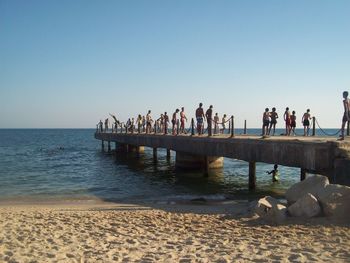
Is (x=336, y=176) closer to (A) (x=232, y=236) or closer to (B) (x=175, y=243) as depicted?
(A) (x=232, y=236)

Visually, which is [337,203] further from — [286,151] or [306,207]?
[286,151]

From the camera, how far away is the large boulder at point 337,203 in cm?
934

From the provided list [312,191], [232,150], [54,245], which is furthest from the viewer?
[232,150]

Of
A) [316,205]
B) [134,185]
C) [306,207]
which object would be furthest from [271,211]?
[134,185]

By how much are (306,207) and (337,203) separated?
675 millimetres

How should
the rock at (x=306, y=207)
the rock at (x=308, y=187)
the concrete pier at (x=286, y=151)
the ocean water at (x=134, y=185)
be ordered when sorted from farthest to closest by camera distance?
the ocean water at (x=134, y=185), the concrete pier at (x=286, y=151), the rock at (x=308, y=187), the rock at (x=306, y=207)

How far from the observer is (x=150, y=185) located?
2025 centimetres

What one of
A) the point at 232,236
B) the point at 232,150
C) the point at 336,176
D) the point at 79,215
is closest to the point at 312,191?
the point at 336,176

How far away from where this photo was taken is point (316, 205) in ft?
31.7

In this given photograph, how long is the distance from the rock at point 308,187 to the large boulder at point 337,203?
19.4 inches

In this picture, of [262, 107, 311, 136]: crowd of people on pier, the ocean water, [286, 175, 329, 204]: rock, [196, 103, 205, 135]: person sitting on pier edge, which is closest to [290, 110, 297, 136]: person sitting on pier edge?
[262, 107, 311, 136]: crowd of people on pier

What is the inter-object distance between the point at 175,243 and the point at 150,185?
12.0 m

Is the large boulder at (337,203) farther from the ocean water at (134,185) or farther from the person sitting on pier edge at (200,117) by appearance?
the person sitting on pier edge at (200,117)

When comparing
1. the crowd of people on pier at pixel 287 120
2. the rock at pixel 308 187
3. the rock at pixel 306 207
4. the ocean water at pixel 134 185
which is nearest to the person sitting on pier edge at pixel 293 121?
the crowd of people on pier at pixel 287 120
